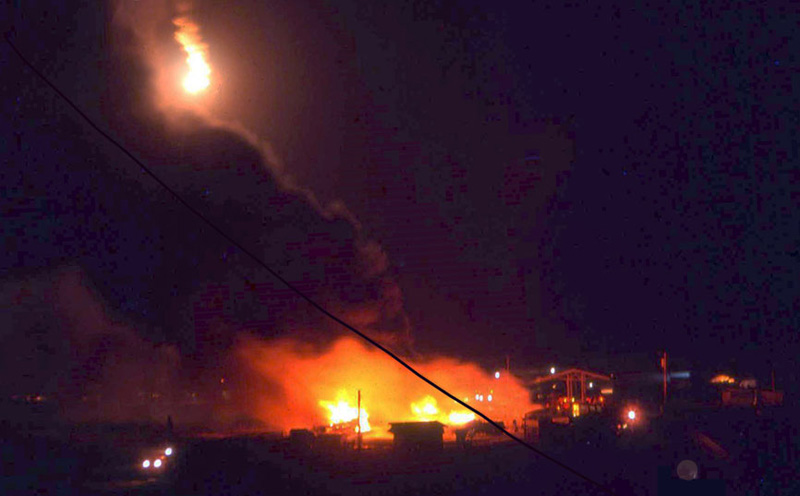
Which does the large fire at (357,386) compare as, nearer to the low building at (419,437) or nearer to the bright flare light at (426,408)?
the bright flare light at (426,408)

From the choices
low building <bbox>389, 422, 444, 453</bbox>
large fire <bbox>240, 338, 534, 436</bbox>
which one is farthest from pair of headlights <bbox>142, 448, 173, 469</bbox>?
large fire <bbox>240, 338, 534, 436</bbox>

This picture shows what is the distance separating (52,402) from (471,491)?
18.2 meters

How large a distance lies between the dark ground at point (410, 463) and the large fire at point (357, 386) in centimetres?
871

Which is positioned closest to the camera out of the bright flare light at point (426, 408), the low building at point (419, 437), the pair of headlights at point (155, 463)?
the pair of headlights at point (155, 463)

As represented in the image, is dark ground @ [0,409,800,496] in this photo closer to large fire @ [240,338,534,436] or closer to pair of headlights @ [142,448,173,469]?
pair of headlights @ [142,448,173,469]

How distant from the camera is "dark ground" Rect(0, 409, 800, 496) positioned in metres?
9.77

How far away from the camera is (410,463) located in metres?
14.5

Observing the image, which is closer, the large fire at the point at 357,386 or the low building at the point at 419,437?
the low building at the point at 419,437

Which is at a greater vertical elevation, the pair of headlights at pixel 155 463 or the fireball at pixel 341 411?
the fireball at pixel 341 411

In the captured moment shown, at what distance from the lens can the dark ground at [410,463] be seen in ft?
32.0

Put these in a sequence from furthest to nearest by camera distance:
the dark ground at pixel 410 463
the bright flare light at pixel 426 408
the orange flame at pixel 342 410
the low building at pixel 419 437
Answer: the bright flare light at pixel 426 408 < the orange flame at pixel 342 410 < the low building at pixel 419 437 < the dark ground at pixel 410 463

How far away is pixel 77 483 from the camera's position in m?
12.1

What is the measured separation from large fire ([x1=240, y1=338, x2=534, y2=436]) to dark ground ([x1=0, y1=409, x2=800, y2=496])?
8713 mm

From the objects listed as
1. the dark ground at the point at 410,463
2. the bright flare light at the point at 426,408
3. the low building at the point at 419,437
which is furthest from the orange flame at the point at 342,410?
the low building at the point at 419,437
